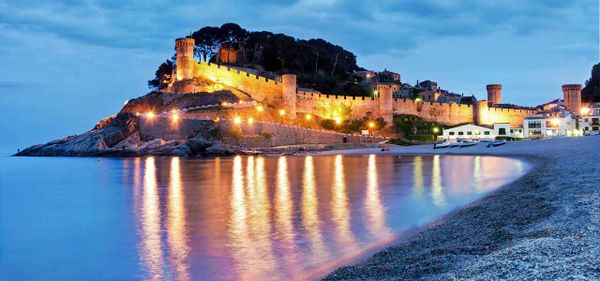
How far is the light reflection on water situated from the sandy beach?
41.6 inches

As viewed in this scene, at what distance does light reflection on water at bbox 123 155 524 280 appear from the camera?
6.59 metres

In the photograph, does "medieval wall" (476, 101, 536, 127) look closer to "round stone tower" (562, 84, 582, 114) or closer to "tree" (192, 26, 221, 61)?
"round stone tower" (562, 84, 582, 114)

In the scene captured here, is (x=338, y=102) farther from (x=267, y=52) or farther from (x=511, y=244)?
(x=511, y=244)

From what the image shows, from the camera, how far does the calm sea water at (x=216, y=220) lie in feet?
21.5

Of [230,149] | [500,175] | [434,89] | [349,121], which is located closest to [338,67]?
[434,89]

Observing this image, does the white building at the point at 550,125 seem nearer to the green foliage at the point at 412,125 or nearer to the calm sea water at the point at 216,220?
the green foliage at the point at 412,125

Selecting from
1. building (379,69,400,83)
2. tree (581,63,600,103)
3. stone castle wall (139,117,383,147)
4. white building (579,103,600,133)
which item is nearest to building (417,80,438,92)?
building (379,69,400,83)

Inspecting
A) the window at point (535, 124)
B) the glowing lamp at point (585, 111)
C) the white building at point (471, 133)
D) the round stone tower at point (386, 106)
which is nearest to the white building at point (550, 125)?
the window at point (535, 124)

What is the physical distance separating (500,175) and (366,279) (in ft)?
40.0

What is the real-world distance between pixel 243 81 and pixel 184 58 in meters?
4.60

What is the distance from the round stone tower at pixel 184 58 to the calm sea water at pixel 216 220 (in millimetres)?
19223

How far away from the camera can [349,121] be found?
40.9m

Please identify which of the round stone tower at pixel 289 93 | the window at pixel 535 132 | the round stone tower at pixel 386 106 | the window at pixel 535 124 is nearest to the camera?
the round stone tower at pixel 289 93

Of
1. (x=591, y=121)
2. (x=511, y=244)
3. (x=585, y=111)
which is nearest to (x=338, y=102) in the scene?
(x=591, y=121)
